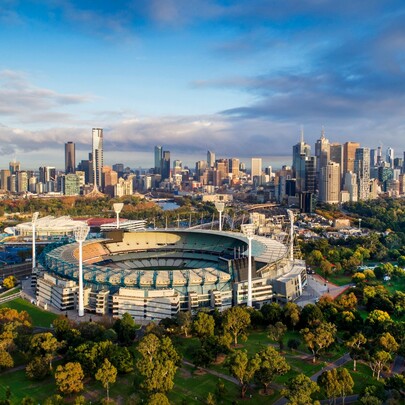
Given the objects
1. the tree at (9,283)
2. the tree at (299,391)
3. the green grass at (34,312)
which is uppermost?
the tree at (299,391)

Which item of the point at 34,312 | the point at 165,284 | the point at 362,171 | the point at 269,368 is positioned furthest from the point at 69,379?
the point at 362,171

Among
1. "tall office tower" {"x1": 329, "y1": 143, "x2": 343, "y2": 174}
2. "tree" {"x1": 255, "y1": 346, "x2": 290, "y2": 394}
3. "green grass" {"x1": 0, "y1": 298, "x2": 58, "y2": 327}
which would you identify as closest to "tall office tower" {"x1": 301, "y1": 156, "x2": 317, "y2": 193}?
"tall office tower" {"x1": 329, "y1": 143, "x2": 343, "y2": 174}

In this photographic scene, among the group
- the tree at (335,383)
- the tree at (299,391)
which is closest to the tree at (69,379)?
the tree at (299,391)

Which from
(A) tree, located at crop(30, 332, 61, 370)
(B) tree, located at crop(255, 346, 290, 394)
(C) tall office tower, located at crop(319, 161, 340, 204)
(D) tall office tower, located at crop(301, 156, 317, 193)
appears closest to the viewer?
(B) tree, located at crop(255, 346, 290, 394)

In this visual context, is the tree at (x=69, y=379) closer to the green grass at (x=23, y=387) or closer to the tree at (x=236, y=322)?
the green grass at (x=23, y=387)

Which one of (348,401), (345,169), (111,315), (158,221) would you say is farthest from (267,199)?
(348,401)

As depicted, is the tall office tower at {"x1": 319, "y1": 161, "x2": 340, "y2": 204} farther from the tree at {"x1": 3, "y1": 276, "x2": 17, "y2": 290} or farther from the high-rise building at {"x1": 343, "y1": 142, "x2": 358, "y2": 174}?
the tree at {"x1": 3, "y1": 276, "x2": 17, "y2": 290}
